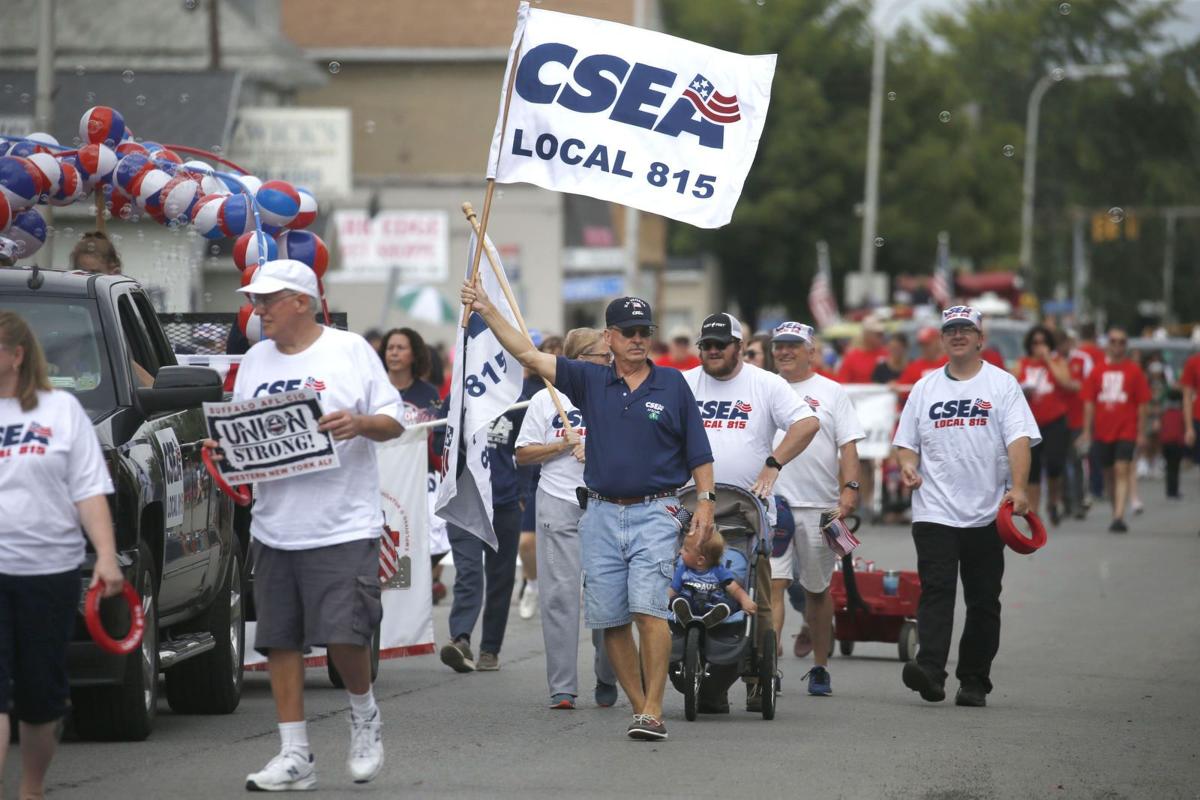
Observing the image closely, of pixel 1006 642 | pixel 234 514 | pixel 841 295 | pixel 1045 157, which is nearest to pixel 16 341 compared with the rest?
pixel 234 514

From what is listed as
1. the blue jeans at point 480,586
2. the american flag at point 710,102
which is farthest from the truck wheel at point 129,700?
the american flag at point 710,102

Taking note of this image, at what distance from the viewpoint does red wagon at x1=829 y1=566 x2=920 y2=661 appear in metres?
12.3

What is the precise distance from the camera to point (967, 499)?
10.6m

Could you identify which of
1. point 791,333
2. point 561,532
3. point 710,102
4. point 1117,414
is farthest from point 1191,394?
point 561,532

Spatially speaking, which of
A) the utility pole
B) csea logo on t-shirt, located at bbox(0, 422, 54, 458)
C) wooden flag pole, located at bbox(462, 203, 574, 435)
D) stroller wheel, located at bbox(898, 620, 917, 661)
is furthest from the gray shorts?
the utility pole

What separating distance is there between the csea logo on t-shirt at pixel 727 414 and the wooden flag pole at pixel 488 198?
56.6 inches

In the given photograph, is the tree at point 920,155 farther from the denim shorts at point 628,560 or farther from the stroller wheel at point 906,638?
the denim shorts at point 628,560

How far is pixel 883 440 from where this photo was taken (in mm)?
22969

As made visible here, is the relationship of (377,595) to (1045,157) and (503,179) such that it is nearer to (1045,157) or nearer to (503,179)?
(503,179)

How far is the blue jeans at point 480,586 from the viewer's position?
12.1 m

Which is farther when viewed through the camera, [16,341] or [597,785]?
[597,785]

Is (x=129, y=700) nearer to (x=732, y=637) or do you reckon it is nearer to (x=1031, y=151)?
(x=732, y=637)

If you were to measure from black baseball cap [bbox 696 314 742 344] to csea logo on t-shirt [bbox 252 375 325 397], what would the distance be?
308cm

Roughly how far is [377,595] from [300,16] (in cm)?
4635
